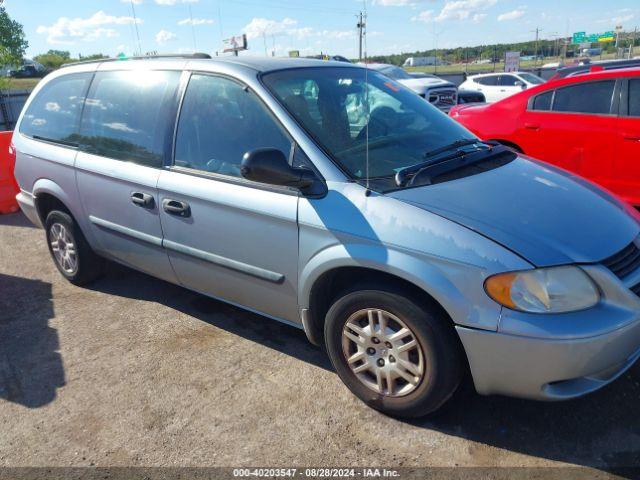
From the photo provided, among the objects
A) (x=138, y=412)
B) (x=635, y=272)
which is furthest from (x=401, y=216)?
(x=138, y=412)

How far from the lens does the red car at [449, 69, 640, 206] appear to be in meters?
5.11

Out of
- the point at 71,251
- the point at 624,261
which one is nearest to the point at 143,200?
the point at 71,251

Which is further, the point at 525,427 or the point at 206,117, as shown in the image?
the point at 206,117

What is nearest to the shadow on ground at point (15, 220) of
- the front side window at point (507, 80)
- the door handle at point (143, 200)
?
the door handle at point (143, 200)

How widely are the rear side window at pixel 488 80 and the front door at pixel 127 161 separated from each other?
16.7 m

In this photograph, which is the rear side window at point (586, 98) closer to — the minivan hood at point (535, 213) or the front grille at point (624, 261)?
the minivan hood at point (535, 213)

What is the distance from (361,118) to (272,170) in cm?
87

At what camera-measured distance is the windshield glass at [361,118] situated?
293 cm

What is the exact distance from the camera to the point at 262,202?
→ 115 inches

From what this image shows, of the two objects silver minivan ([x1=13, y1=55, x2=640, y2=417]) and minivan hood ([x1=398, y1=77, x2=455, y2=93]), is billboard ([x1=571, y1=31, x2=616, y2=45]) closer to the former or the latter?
minivan hood ([x1=398, y1=77, x2=455, y2=93])

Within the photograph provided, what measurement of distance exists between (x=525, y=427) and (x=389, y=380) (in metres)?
0.71

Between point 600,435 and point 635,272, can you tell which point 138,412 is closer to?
point 600,435

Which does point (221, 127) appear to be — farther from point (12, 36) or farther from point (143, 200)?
point (12, 36)

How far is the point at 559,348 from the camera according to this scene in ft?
7.23
